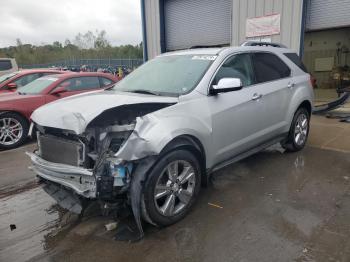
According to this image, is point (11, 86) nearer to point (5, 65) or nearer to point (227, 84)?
point (227, 84)

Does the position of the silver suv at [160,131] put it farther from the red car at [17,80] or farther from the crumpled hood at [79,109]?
the red car at [17,80]

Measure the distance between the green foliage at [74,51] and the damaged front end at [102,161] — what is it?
43372mm

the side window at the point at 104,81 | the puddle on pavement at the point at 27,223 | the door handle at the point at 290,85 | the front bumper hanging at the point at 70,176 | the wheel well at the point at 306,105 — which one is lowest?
the puddle on pavement at the point at 27,223

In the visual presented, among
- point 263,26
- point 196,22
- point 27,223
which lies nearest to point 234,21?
Answer: point 263,26

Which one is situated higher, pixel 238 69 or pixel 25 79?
pixel 238 69

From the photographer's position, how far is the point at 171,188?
133 inches

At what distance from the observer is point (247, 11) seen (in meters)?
10.3

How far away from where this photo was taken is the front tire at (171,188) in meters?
3.13

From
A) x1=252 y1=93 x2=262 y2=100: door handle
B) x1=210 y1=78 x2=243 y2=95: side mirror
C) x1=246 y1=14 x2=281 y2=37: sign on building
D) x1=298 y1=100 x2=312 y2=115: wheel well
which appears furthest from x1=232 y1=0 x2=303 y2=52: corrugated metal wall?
x1=210 y1=78 x2=243 y2=95: side mirror

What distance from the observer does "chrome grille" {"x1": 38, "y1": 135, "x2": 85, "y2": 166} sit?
3119mm

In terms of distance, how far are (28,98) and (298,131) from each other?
568cm

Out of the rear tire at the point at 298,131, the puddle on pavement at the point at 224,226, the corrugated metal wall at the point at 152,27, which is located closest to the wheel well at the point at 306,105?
the rear tire at the point at 298,131

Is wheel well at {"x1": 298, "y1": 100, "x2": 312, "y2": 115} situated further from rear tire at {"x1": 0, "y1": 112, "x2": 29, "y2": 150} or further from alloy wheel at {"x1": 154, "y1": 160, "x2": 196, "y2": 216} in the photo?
rear tire at {"x1": 0, "y1": 112, "x2": 29, "y2": 150}

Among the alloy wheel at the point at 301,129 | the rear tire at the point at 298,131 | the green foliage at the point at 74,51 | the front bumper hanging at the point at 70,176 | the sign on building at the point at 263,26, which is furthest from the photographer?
the green foliage at the point at 74,51
